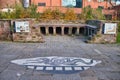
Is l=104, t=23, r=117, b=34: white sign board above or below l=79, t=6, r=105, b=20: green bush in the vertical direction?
below

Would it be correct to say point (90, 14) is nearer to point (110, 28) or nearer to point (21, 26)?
point (110, 28)

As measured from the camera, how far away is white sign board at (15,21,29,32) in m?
13.9

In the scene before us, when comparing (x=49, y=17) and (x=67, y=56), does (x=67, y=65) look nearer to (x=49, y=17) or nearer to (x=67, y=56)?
(x=67, y=56)

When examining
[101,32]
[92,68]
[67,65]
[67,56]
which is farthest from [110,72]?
[101,32]

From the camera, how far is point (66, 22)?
2011cm

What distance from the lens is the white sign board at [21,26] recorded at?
45.4ft

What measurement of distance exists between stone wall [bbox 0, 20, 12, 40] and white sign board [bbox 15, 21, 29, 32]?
0.64 m

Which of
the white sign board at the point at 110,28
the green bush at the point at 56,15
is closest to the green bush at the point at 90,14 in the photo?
the green bush at the point at 56,15

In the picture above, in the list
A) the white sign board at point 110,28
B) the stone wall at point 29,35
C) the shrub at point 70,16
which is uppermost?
the shrub at point 70,16

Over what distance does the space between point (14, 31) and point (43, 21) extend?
6.53 metres

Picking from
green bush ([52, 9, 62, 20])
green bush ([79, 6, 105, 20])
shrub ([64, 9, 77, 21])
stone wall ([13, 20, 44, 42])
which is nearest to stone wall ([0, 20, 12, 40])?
stone wall ([13, 20, 44, 42])

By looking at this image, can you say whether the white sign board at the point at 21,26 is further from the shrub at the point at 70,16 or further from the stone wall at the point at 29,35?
the shrub at the point at 70,16

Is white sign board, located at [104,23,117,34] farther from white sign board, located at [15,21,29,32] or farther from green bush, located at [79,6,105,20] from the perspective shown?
green bush, located at [79,6,105,20]

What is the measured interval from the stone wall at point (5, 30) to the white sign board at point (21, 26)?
0.64 meters
